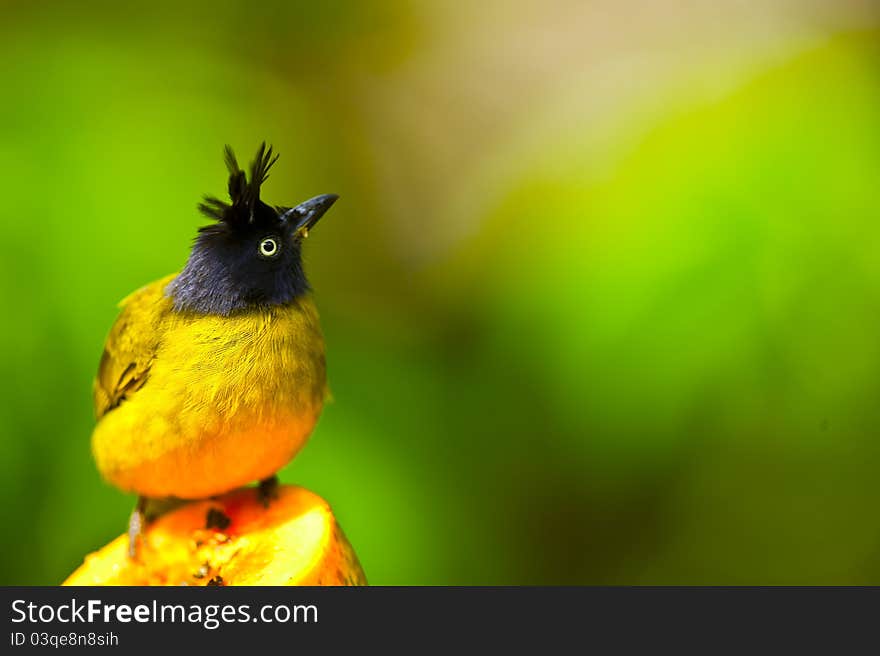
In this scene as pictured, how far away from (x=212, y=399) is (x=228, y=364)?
7cm

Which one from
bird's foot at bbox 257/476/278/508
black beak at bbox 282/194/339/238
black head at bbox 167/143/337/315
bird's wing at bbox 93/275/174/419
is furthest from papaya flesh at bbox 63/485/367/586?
black beak at bbox 282/194/339/238

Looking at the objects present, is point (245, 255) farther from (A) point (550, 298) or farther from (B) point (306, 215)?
(A) point (550, 298)

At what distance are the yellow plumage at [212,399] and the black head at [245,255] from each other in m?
0.03

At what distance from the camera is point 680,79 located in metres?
2.41

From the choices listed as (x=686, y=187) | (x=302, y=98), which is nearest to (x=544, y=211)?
(x=686, y=187)

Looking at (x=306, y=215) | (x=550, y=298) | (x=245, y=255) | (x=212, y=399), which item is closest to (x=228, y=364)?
(x=212, y=399)

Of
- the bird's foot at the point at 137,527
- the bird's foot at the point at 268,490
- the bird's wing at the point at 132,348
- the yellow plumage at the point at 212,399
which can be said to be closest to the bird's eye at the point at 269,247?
the yellow plumage at the point at 212,399

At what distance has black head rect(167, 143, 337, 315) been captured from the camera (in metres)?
1.64

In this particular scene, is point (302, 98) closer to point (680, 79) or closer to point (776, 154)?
point (680, 79)

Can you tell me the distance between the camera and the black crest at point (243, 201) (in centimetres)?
157

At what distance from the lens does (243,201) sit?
1.61 metres

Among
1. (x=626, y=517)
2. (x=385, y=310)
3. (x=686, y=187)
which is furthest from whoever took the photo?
(x=385, y=310)

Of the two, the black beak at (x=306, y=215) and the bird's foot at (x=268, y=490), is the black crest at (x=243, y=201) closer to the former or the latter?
the black beak at (x=306, y=215)

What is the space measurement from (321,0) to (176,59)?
0.51m
